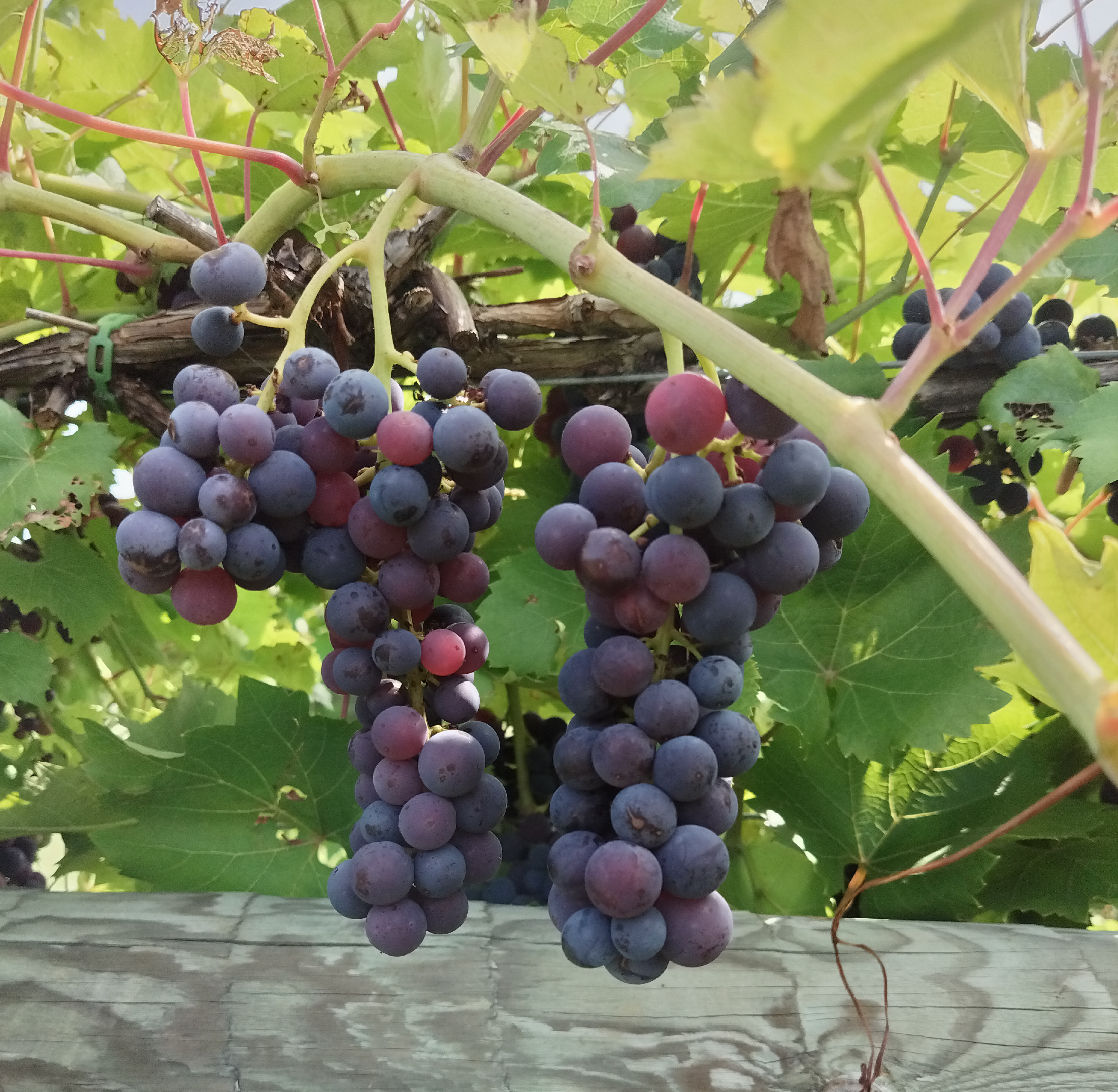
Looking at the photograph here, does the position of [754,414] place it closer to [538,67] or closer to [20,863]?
[538,67]

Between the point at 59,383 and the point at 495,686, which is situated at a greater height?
the point at 59,383

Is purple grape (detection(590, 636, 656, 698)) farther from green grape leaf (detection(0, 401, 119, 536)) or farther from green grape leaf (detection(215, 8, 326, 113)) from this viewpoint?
green grape leaf (detection(215, 8, 326, 113))

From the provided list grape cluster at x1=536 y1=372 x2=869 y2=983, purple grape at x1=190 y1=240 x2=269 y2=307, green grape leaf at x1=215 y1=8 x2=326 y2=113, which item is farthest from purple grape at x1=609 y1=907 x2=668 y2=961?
green grape leaf at x1=215 y1=8 x2=326 y2=113

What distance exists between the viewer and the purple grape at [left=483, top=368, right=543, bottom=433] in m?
0.53

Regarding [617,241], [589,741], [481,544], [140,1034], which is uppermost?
[617,241]

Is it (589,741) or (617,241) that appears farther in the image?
(617,241)

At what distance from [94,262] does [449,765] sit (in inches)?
23.6

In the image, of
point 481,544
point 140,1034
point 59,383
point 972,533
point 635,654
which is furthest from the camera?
point 481,544

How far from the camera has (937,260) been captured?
120 cm

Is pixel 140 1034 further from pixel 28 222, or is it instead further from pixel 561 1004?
pixel 28 222

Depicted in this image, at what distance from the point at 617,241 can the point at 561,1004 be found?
2.58 feet

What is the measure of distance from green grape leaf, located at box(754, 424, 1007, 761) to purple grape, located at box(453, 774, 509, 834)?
0.35 m

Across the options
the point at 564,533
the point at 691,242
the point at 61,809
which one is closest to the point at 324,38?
the point at 691,242

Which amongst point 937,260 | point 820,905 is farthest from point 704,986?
point 937,260
